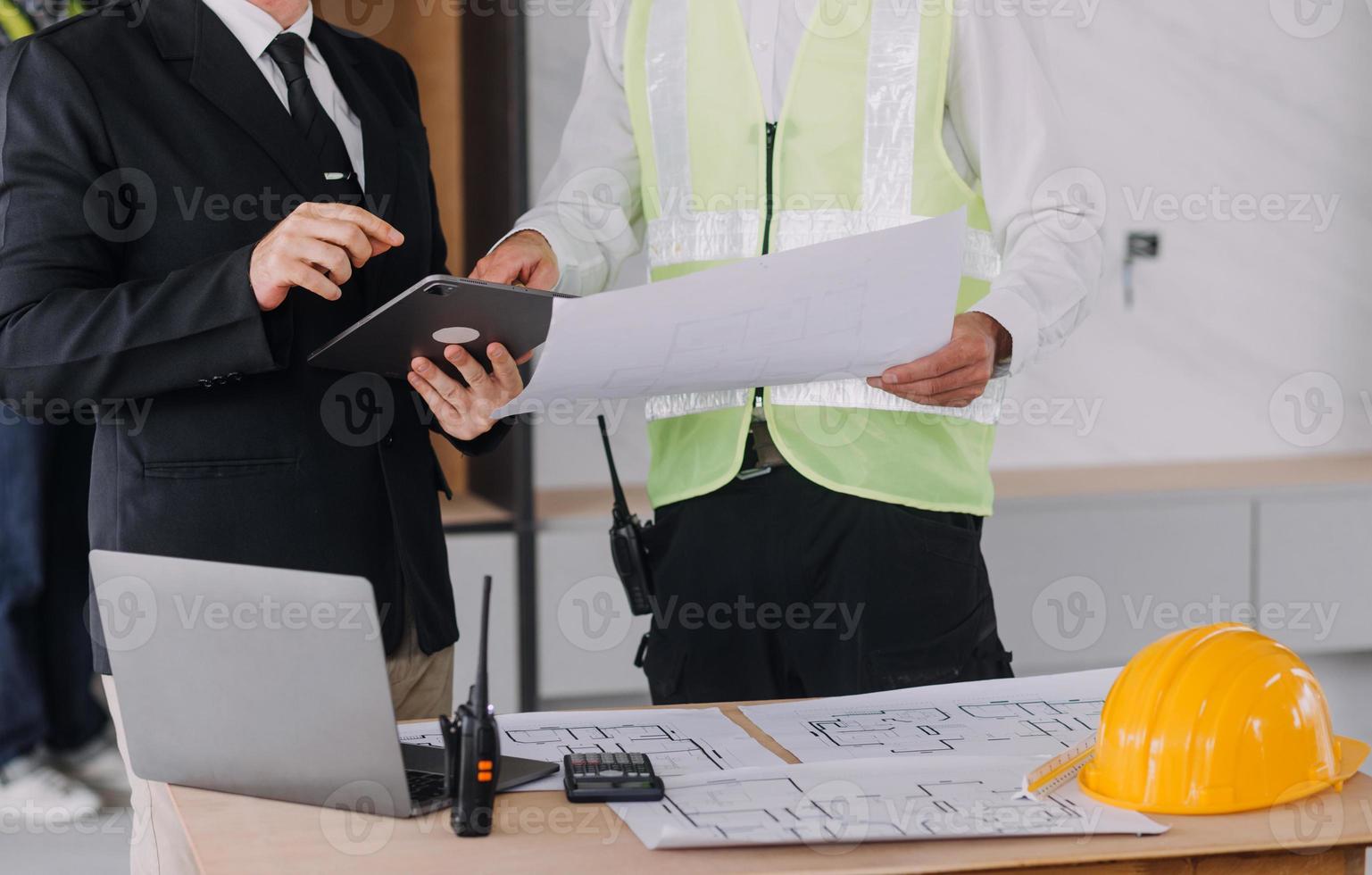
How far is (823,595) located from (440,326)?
1.93ft

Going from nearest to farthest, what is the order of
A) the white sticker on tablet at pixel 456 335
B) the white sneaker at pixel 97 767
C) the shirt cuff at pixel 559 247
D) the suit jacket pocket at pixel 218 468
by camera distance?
the white sticker on tablet at pixel 456 335, the suit jacket pocket at pixel 218 468, the shirt cuff at pixel 559 247, the white sneaker at pixel 97 767

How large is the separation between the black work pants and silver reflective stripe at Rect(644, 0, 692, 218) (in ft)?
1.34

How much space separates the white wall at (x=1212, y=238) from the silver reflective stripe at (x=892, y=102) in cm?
187

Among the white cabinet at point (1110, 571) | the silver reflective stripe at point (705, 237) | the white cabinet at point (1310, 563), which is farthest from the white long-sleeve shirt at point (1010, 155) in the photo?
the white cabinet at point (1310, 563)

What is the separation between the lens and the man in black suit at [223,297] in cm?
145

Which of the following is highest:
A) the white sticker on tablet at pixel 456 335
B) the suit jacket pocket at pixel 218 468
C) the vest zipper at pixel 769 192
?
the vest zipper at pixel 769 192

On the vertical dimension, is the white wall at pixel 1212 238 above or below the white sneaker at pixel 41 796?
above

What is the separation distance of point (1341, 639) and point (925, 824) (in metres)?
2.55

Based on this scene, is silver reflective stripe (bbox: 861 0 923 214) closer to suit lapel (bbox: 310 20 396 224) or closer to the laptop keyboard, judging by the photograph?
suit lapel (bbox: 310 20 396 224)

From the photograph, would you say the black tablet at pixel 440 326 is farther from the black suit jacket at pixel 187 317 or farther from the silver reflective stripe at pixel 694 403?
the silver reflective stripe at pixel 694 403

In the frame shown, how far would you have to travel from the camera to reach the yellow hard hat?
108cm

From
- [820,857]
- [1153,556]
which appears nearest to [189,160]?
[820,857]

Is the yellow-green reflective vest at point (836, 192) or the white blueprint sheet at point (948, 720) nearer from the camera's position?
→ the white blueprint sheet at point (948, 720)

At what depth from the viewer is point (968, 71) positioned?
1.66 m
